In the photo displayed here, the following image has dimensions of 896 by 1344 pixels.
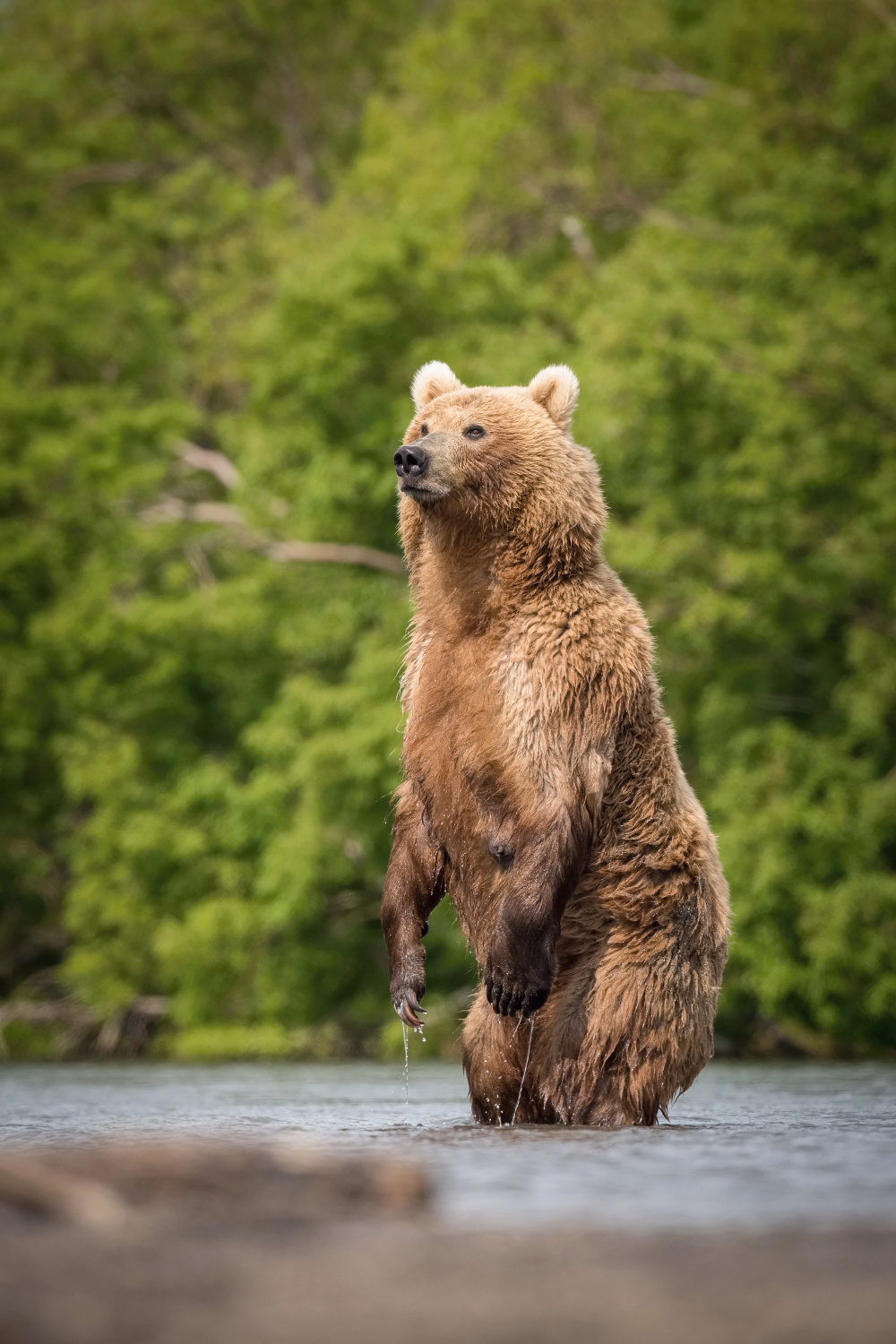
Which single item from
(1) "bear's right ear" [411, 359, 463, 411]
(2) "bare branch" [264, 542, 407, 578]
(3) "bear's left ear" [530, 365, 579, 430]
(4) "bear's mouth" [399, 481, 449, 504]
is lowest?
(4) "bear's mouth" [399, 481, 449, 504]

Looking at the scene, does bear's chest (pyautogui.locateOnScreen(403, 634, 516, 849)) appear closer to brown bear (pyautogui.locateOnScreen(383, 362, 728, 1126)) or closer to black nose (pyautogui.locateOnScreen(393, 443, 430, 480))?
brown bear (pyautogui.locateOnScreen(383, 362, 728, 1126))

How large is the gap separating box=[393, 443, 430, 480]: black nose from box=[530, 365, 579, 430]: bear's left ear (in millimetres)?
587

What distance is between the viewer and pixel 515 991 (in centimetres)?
525

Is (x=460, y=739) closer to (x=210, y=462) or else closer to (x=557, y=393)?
(x=557, y=393)

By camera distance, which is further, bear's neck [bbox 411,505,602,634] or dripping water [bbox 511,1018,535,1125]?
bear's neck [bbox 411,505,602,634]

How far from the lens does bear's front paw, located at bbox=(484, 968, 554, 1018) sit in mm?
5234

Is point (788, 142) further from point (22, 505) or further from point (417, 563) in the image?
point (417, 563)

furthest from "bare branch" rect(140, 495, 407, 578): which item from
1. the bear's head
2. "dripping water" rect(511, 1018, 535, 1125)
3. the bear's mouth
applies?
"dripping water" rect(511, 1018, 535, 1125)

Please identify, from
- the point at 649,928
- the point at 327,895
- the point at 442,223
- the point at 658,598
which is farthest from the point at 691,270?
the point at 649,928

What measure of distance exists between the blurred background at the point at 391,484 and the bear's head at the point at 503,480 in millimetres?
11006

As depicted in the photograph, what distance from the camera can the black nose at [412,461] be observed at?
224 inches

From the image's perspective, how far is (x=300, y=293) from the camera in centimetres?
2144

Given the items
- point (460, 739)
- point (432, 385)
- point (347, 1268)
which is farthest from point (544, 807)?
point (347, 1268)

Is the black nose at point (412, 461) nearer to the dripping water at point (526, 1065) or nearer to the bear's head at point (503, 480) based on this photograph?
the bear's head at point (503, 480)
